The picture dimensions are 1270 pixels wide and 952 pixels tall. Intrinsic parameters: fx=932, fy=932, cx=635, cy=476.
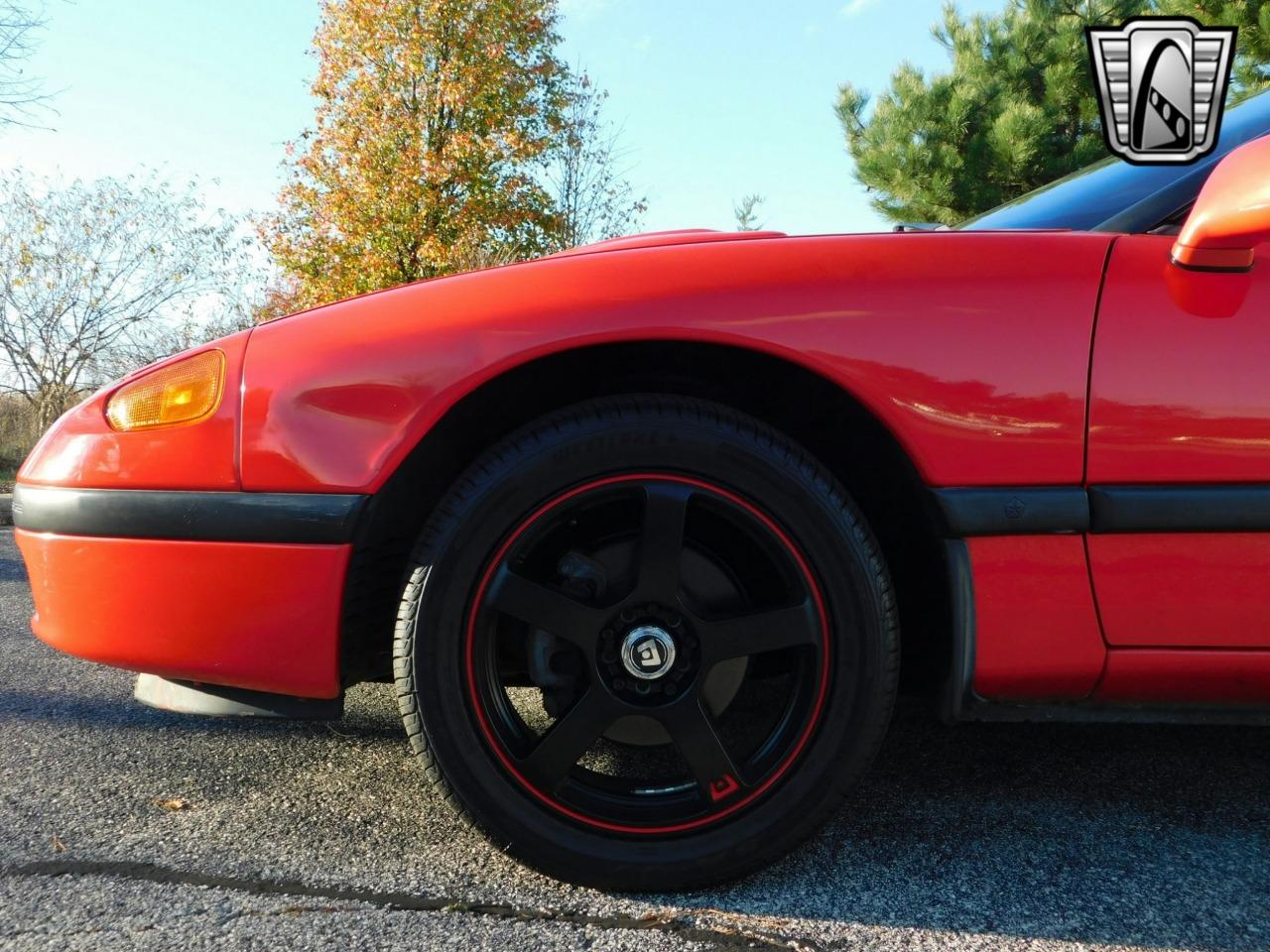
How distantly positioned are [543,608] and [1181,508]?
3.16 feet

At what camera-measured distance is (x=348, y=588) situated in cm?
146

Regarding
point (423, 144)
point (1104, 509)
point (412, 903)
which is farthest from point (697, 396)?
point (423, 144)

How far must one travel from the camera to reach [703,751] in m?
1.41

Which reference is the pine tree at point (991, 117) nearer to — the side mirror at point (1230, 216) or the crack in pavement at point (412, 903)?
the side mirror at point (1230, 216)

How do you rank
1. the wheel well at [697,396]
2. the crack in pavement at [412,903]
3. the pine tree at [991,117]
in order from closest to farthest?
the crack in pavement at [412,903] < the wheel well at [697,396] < the pine tree at [991,117]

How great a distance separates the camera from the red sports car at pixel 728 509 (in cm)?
139

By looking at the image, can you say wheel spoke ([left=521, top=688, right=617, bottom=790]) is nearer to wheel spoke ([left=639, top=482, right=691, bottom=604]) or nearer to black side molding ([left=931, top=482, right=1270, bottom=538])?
wheel spoke ([left=639, top=482, right=691, bottom=604])

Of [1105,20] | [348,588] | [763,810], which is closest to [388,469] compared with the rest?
[348,588]

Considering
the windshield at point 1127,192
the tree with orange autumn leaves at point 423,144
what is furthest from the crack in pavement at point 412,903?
the tree with orange autumn leaves at point 423,144

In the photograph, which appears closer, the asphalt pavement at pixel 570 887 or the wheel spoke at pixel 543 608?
the asphalt pavement at pixel 570 887

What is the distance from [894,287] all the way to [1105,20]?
12.3 meters

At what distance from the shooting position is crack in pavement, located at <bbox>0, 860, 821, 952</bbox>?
50.7 inches

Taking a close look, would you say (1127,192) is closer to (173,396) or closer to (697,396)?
(697,396)

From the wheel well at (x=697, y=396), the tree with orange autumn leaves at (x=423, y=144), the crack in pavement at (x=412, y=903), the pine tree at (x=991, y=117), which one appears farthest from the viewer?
the tree with orange autumn leaves at (x=423, y=144)
